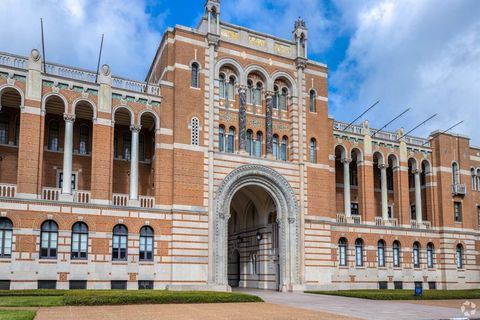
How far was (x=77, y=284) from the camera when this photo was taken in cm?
3578

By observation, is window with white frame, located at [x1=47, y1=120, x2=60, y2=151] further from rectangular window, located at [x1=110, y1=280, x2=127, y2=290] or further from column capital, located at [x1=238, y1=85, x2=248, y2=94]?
column capital, located at [x1=238, y1=85, x2=248, y2=94]

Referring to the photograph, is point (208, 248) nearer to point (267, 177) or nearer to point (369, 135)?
point (267, 177)

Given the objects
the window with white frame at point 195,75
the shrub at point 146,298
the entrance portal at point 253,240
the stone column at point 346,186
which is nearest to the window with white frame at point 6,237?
the shrub at point 146,298

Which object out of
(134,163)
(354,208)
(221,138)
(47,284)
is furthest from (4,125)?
(354,208)

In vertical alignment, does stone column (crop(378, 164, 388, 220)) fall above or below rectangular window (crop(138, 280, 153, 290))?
above

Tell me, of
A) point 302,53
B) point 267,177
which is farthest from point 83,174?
point 302,53

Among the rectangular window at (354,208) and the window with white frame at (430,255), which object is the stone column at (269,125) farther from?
the window with white frame at (430,255)

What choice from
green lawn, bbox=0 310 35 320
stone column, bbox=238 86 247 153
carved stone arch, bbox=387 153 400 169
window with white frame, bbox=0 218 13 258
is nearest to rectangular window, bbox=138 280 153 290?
window with white frame, bbox=0 218 13 258

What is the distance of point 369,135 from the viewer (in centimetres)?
5128

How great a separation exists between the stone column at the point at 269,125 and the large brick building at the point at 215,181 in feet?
0.40

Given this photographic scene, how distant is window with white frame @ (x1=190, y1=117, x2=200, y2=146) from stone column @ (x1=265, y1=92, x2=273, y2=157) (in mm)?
6251

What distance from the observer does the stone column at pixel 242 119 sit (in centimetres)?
4316

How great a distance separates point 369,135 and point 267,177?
13340 millimetres

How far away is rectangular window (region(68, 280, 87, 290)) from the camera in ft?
117
